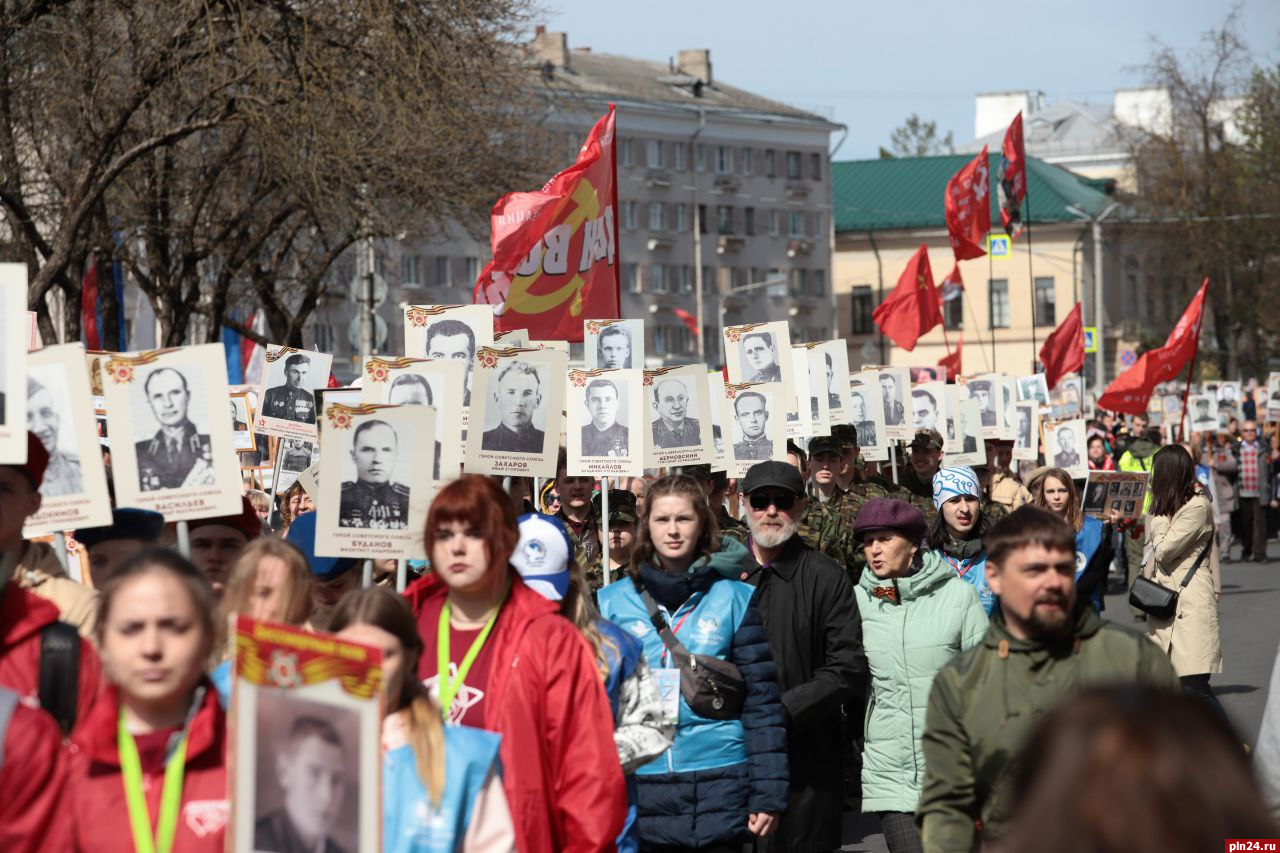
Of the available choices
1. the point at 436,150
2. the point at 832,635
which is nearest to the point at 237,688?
the point at 832,635

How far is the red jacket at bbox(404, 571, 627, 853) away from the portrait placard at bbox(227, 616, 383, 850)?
158 cm

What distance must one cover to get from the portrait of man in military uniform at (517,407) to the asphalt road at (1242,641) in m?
2.44

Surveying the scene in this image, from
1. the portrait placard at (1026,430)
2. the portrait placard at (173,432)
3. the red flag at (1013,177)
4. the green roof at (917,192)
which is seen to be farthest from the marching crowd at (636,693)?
the green roof at (917,192)

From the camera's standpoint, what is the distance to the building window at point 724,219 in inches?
3467

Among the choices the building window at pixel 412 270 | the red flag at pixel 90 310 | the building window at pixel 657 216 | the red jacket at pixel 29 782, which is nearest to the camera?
the red jacket at pixel 29 782

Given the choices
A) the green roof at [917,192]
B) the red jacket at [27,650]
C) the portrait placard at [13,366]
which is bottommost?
the red jacket at [27,650]

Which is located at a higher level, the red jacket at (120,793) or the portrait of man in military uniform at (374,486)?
the portrait of man in military uniform at (374,486)

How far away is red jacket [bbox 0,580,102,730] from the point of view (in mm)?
4168

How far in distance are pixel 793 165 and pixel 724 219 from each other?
4851 mm

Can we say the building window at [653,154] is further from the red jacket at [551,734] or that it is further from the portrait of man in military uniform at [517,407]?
the red jacket at [551,734]

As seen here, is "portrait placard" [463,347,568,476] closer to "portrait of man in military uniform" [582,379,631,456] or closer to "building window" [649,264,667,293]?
"portrait of man in military uniform" [582,379,631,456]

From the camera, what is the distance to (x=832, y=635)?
7.21 m

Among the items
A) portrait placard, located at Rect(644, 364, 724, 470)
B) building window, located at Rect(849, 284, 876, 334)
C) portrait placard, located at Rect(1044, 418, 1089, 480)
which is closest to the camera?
portrait placard, located at Rect(644, 364, 724, 470)

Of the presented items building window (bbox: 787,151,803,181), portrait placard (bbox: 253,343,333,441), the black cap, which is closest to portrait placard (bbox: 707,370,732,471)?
portrait placard (bbox: 253,343,333,441)
